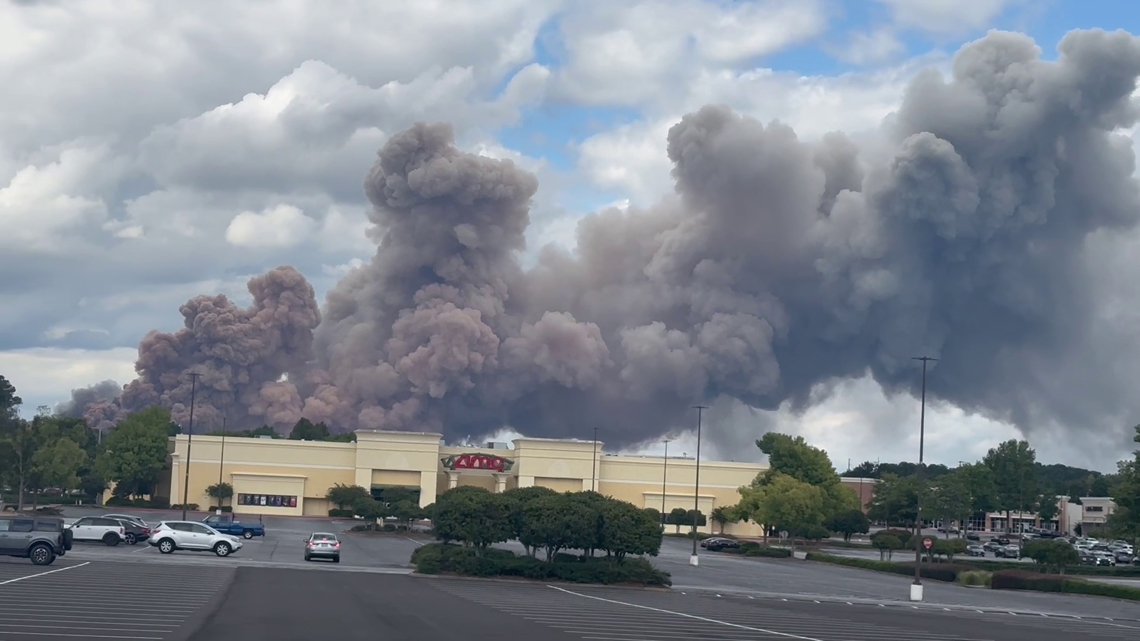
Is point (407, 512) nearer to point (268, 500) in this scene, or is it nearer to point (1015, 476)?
point (268, 500)

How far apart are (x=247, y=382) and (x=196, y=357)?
7120 millimetres

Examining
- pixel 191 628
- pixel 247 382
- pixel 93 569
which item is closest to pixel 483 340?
pixel 247 382

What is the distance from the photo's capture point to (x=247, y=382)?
5153 inches

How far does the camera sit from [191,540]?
4866 centimetres

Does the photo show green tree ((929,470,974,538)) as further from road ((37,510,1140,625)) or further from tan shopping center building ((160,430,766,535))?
road ((37,510,1140,625))

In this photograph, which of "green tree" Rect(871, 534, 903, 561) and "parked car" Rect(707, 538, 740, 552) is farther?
"parked car" Rect(707, 538, 740, 552)

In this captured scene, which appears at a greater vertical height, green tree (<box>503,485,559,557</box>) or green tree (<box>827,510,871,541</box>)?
green tree (<box>503,485,559,557</box>)

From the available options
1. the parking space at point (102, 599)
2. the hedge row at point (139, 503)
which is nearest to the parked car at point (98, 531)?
the parking space at point (102, 599)

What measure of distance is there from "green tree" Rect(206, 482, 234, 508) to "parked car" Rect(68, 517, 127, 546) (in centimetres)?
4772

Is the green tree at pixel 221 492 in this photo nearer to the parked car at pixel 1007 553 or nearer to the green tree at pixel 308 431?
A: the green tree at pixel 308 431

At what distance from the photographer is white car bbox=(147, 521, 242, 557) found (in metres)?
48.1

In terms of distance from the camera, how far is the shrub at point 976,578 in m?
59.2

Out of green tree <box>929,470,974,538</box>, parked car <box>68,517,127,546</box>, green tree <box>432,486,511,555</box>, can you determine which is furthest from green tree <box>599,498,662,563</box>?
green tree <box>929,470,974,538</box>

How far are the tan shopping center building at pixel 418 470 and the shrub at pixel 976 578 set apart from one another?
44.4m
